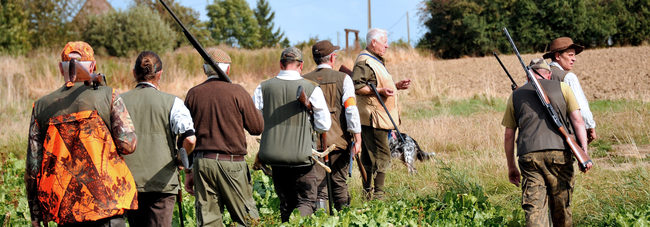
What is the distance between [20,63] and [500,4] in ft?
71.8

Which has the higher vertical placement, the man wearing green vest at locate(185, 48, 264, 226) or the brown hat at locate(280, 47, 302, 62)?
the brown hat at locate(280, 47, 302, 62)

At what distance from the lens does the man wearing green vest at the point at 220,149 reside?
5.08m

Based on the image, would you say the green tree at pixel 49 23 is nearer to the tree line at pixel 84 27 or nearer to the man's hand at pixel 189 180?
the tree line at pixel 84 27

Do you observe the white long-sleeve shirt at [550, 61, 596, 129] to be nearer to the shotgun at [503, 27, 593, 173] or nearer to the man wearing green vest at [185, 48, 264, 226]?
the shotgun at [503, 27, 593, 173]

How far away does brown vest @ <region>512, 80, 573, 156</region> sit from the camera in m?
5.11

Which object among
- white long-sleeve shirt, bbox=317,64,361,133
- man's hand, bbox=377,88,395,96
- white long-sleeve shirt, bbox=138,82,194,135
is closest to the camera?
white long-sleeve shirt, bbox=138,82,194,135

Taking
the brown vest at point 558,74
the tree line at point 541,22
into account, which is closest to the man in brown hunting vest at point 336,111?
the brown vest at point 558,74

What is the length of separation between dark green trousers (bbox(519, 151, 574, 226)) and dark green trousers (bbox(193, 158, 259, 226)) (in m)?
2.17

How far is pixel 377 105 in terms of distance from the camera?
6.94 metres

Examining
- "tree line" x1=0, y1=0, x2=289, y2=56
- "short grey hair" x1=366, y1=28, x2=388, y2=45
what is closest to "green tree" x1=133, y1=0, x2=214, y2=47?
"tree line" x1=0, y1=0, x2=289, y2=56

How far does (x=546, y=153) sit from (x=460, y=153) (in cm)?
443

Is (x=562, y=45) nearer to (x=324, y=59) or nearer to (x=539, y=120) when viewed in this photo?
(x=539, y=120)

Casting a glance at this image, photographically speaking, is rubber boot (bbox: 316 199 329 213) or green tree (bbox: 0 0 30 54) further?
green tree (bbox: 0 0 30 54)

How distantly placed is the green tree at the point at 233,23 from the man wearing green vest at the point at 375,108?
53871 mm
